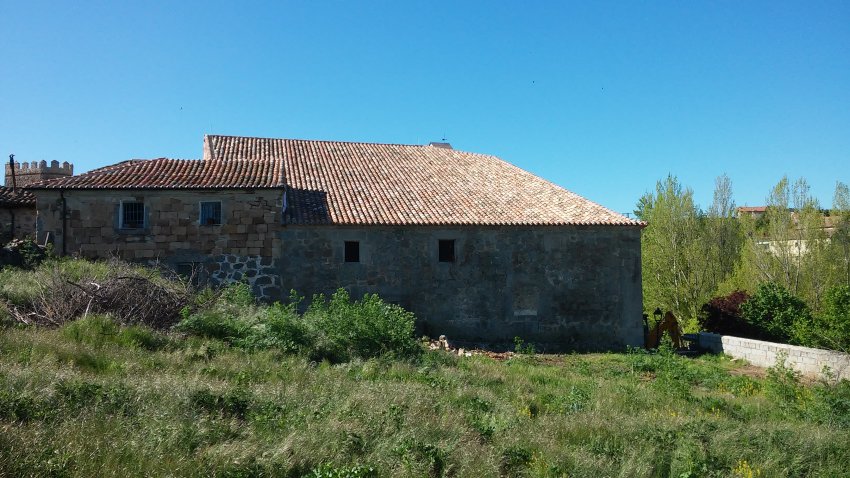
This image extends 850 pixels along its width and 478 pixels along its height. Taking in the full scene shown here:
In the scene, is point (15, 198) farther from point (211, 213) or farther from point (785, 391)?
point (785, 391)

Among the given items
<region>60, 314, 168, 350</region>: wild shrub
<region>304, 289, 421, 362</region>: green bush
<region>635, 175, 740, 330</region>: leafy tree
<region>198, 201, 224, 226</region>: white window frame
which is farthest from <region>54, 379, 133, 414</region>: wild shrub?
<region>635, 175, 740, 330</region>: leafy tree

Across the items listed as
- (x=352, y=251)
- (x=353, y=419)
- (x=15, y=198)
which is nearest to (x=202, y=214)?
(x=352, y=251)

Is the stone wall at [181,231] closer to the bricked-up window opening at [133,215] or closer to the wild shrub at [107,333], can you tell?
the bricked-up window opening at [133,215]

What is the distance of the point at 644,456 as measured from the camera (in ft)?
19.3

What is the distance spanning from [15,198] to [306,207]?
9.59 metres

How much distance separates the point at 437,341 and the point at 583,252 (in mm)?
5034

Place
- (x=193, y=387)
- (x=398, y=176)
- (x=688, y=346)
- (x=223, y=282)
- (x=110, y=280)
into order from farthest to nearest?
(x=398, y=176) → (x=688, y=346) → (x=223, y=282) → (x=110, y=280) → (x=193, y=387)

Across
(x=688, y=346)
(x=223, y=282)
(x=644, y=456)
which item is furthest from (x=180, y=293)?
(x=688, y=346)

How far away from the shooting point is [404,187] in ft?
58.5

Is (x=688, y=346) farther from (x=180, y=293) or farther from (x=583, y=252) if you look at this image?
(x=180, y=293)

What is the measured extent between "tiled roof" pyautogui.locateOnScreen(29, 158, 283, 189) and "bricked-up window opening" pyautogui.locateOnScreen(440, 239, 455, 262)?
4673 mm

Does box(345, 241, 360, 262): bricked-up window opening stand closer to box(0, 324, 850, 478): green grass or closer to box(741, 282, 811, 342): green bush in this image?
box(0, 324, 850, 478): green grass

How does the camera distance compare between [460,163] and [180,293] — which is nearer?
[180,293]

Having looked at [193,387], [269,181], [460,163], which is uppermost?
[460,163]
